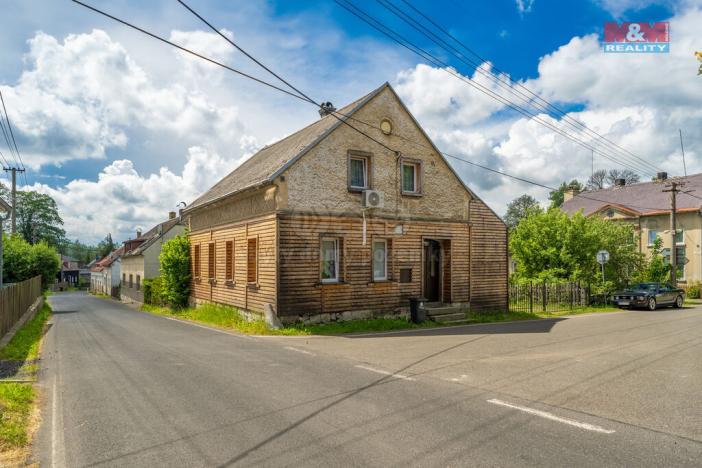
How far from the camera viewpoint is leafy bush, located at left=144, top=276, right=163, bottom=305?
27609mm

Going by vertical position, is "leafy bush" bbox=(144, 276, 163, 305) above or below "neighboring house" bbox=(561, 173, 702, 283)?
below

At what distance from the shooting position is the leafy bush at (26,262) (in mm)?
27025

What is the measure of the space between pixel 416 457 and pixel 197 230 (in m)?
19.9

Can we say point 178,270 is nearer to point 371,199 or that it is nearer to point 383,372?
point 371,199

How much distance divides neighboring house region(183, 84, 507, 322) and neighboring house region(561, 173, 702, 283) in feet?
71.0

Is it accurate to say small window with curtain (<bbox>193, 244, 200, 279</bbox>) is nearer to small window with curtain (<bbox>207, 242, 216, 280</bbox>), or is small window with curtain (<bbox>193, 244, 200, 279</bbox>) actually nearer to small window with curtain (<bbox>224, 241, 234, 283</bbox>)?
small window with curtain (<bbox>207, 242, 216, 280</bbox>)

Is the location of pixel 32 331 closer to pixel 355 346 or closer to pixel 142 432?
pixel 355 346

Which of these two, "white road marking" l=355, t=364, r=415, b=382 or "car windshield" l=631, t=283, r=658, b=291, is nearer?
"white road marking" l=355, t=364, r=415, b=382

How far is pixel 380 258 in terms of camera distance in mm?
16469

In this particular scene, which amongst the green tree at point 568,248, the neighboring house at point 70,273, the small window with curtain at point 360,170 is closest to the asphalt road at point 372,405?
the small window with curtain at point 360,170

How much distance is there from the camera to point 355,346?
11430 mm

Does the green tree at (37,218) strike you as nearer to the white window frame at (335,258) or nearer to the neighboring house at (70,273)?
the neighboring house at (70,273)

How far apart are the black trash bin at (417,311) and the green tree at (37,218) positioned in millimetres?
72494

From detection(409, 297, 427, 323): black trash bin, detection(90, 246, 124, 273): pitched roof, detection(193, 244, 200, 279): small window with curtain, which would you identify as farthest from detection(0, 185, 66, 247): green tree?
detection(409, 297, 427, 323): black trash bin
